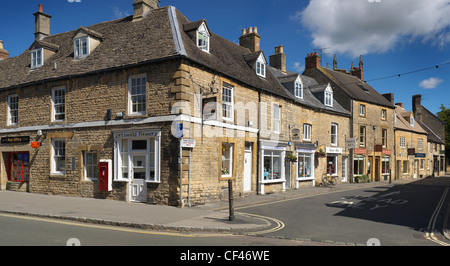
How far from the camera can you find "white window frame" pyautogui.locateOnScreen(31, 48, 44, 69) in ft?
63.1

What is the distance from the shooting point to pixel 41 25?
2191 centimetres

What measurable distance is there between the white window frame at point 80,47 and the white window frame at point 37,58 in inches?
120

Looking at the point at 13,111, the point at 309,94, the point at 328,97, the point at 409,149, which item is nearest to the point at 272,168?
the point at 309,94

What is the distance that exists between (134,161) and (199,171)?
2956mm

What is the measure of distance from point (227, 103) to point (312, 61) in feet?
64.7

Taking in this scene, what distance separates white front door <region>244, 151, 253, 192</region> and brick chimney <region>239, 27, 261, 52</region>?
9.54 metres

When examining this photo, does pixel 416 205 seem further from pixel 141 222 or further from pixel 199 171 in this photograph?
pixel 141 222

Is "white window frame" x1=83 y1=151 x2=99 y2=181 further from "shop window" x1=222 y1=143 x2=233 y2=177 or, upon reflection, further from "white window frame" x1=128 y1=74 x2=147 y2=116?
"shop window" x1=222 y1=143 x2=233 y2=177

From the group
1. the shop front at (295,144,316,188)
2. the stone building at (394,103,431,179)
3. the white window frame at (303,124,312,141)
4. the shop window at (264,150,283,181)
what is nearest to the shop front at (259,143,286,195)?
the shop window at (264,150,283,181)

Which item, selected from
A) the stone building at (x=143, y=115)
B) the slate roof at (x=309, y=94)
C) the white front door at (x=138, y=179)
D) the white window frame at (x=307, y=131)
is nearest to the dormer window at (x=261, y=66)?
the stone building at (x=143, y=115)

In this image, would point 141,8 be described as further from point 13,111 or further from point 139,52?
point 13,111

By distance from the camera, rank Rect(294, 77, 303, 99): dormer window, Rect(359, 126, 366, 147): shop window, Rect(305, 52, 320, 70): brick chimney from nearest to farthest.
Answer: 1. Rect(294, 77, 303, 99): dormer window
2. Rect(359, 126, 366, 147): shop window
3. Rect(305, 52, 320, 70): brick chimney

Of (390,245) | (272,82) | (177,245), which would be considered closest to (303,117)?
(272,82)

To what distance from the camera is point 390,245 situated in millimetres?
7898
